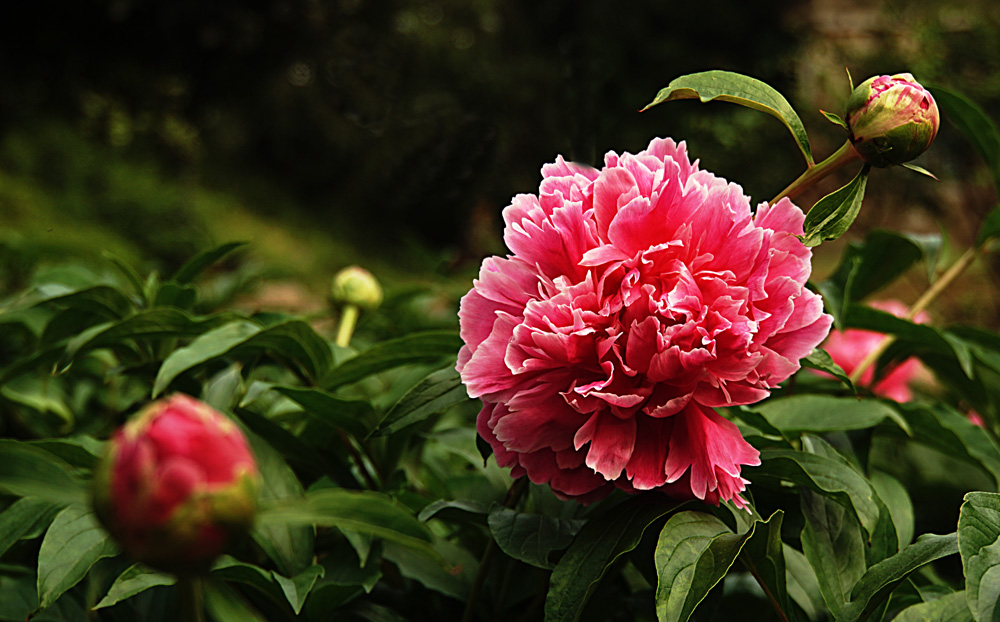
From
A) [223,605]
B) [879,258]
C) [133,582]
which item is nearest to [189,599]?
[223,605]

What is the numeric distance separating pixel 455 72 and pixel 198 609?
15.1ft

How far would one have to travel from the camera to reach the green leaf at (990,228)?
0.58m

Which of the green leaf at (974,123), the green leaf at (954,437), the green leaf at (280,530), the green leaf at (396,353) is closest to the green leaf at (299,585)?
the green leaf at (280,530)

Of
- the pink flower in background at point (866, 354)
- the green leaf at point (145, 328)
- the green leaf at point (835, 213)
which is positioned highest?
the green leaf at point (835, 213)

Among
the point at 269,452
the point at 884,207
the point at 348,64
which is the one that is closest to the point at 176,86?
the point at 348,64

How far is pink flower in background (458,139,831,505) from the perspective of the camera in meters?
0.32

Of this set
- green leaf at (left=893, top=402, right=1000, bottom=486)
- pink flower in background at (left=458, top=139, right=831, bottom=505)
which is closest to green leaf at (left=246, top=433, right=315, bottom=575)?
pink flower in background at (left=458, top=139, right=831, bottom=505)

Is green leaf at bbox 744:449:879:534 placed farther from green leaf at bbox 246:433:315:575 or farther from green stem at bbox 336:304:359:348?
green stem at bbox 336:304:359:348

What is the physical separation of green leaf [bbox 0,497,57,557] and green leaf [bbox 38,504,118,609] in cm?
3

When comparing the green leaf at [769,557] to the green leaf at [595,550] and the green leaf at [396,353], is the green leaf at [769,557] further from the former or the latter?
the green leaf at [396,353]

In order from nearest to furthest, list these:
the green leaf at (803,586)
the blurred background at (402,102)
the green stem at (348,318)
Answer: the green leaf at (803,586), the green stem at (348,318), the blurred background at (402,102)

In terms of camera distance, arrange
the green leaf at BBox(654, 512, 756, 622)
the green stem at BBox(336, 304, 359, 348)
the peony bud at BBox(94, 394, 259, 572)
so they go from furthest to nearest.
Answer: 1. the green stem at BBox(336, 304, 359, 348)
2. the green leaf at BBox(654, 512, 756, 622)
3. the peony bud at BBox(94, 394, 259, 572)

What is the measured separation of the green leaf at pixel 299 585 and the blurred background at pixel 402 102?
3611 mm

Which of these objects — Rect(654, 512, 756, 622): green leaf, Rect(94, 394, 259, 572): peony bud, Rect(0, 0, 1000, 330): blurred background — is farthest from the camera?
Rect(0, 0, 1000, 330): blurred background
